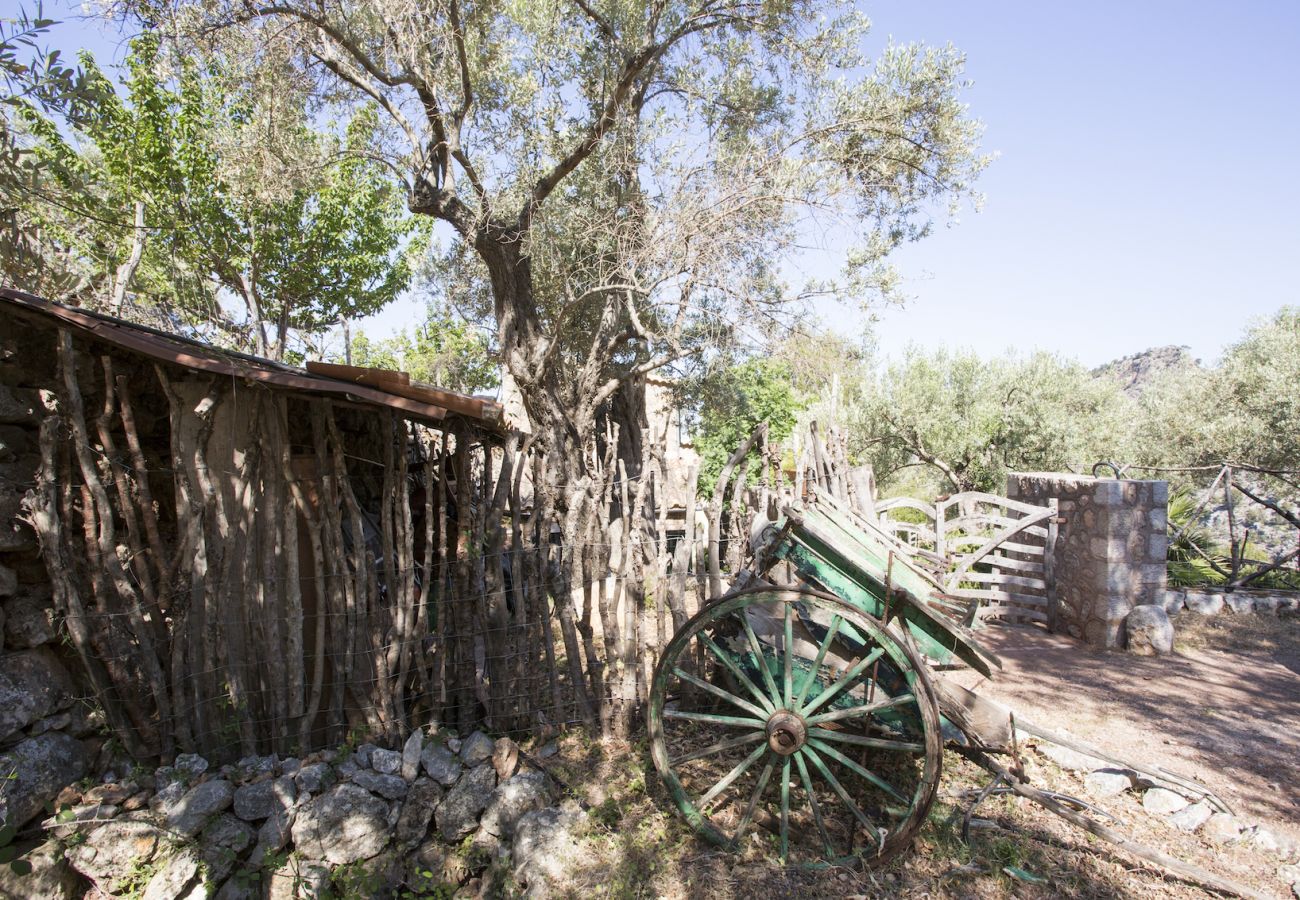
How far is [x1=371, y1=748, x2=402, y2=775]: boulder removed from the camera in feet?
11.5

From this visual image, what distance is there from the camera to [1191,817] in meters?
3.46

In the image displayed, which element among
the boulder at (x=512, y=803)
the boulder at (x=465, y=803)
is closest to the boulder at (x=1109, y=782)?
the boulder at (x=512, y=803)

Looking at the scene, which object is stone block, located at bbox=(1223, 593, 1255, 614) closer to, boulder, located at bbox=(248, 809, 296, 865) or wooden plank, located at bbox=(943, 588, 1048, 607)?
wooden plank, located at bbox=(943, 588, 1048, 607)

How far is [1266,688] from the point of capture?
5609mm

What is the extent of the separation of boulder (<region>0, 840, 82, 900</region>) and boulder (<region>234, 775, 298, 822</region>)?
1.96 ft

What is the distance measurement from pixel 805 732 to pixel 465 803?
1653 mm

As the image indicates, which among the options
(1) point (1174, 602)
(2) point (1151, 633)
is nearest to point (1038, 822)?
(2) point (1151, 633)

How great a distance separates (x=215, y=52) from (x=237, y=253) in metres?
5.66

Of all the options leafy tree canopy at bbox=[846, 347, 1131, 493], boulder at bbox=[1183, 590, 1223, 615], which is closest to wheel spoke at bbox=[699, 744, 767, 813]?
boulder at bbox=[1183, 590, 1223, 615]

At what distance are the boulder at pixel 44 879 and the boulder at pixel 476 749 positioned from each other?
159 cm

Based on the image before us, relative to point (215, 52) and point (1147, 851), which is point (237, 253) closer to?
point (215, 52)

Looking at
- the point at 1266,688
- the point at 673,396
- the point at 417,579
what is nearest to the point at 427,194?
the point at 673,396

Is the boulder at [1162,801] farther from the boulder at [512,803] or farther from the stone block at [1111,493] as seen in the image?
the stone block at [1111,493]

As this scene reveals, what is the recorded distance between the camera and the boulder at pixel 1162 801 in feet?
11.7
